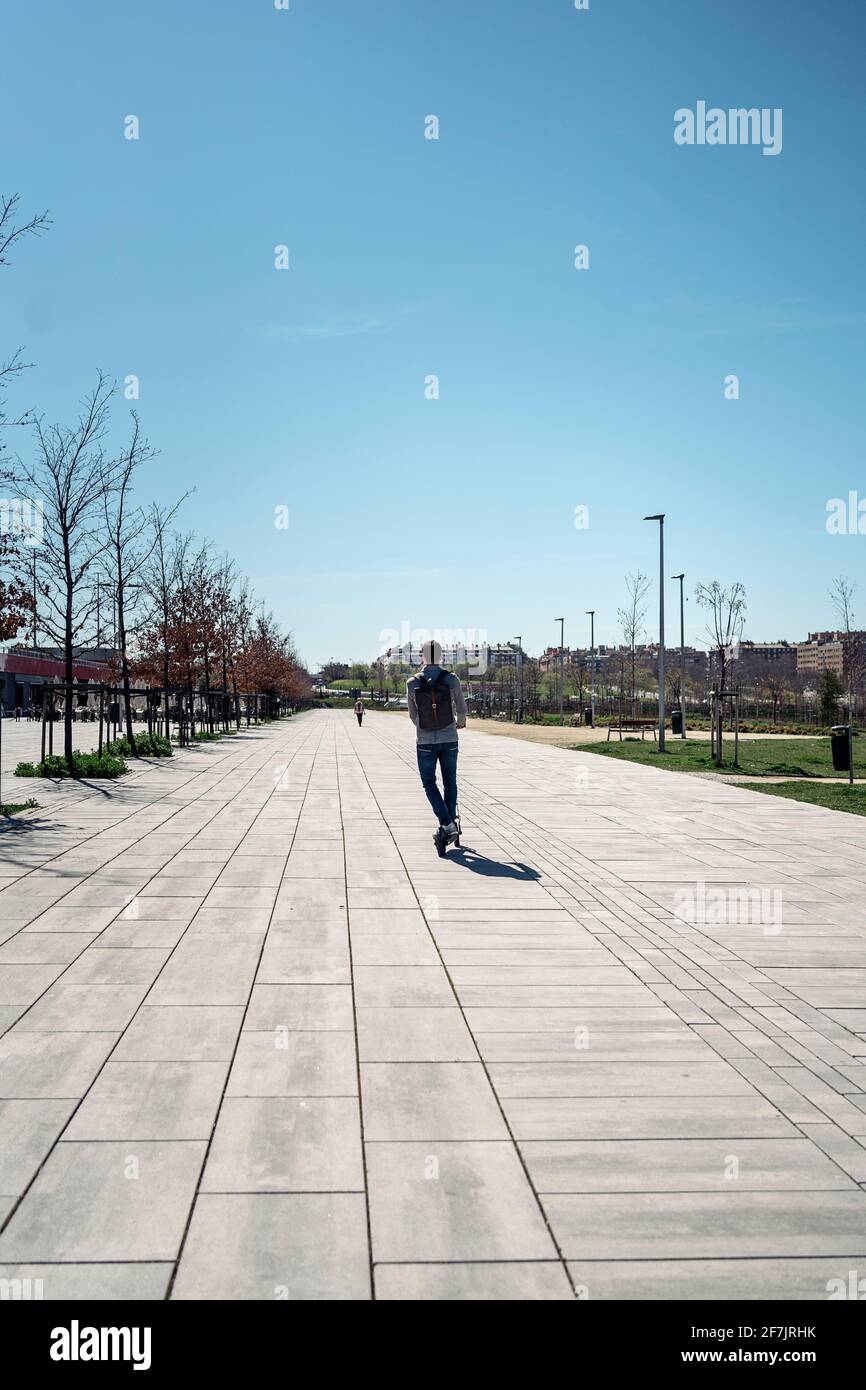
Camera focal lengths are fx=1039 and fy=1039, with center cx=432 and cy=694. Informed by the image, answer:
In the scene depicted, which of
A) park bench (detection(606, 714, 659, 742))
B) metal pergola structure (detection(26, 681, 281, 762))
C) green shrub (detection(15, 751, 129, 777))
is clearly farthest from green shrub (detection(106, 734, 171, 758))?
park bench (detection(606, 714, 659, 742))

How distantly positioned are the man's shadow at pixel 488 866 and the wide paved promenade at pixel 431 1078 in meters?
0.07

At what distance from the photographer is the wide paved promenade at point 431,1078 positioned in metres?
2.96

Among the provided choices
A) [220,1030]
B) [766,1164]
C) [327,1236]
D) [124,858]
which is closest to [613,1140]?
[766,1164]

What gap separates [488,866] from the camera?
30.9ft

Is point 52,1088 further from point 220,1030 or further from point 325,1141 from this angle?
point 325,1141

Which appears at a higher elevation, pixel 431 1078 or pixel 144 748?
pixel 144 748

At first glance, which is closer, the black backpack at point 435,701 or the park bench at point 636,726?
the black backpack at point 435,701

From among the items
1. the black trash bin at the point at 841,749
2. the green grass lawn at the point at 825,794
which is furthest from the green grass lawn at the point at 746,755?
the green grass lawn at the point at 825,794

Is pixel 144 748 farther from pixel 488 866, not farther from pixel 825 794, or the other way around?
pixel 488 866

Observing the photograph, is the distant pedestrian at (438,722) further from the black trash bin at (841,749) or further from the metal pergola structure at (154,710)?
the black trash bin at (841,749)

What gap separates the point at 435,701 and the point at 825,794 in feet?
29.5

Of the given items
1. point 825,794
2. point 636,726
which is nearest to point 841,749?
point 825,794

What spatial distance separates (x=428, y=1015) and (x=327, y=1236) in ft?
6.87

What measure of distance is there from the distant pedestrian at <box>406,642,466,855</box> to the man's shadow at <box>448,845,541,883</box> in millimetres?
186
